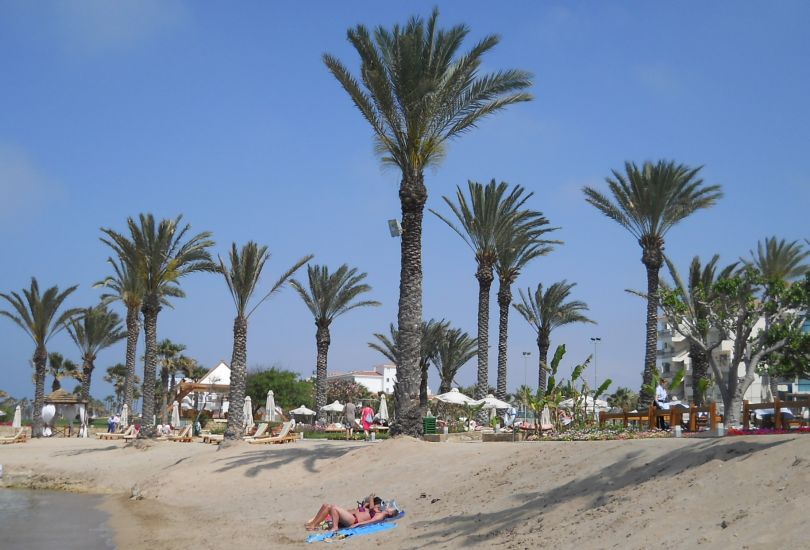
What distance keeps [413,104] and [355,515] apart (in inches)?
424

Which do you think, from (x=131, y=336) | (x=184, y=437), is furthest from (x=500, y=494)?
(x=131, y=336)

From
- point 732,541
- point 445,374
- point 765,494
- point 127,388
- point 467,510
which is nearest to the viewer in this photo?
point 732,541

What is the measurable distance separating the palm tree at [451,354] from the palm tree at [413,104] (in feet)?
92.3

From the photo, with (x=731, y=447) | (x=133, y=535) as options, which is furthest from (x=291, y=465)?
(x=731, y=447)

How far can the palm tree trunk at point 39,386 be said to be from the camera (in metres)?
39.4

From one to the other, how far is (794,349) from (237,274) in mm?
18528

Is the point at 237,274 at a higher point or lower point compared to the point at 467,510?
higher

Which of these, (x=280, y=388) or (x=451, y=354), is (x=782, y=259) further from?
(x=280, y=388)

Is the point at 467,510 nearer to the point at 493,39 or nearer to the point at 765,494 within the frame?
the point at 765,494

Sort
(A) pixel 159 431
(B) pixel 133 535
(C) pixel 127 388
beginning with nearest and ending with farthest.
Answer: (B) pixel 133 535 → (A) pixel 159 431 → (C) pixel 127 388

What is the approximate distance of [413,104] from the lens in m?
19.5

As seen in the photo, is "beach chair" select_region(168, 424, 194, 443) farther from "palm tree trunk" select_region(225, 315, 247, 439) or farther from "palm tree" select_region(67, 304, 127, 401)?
"palm tree" select_region(67, 304, 127, 401)

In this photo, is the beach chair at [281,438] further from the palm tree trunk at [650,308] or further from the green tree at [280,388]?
the green tree at [280,388]

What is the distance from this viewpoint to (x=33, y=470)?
2755cm
